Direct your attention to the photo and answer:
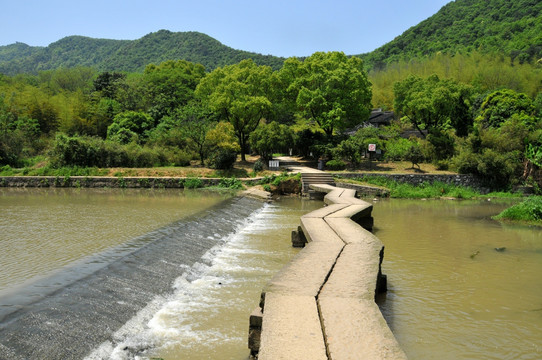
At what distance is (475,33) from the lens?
247 ft

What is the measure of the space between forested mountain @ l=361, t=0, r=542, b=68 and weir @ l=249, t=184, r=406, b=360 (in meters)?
59.3

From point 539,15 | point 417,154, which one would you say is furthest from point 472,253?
point 539,15

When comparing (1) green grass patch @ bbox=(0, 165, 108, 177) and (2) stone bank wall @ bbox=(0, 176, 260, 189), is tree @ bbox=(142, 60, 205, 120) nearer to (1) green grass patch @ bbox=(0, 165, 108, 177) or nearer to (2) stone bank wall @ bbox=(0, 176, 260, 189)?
(1) green grass patch @ bbox=(0, 165, 108, 177)

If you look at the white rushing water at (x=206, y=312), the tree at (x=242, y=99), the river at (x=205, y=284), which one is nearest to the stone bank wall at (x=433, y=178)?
the tree at (x=242, y=99)

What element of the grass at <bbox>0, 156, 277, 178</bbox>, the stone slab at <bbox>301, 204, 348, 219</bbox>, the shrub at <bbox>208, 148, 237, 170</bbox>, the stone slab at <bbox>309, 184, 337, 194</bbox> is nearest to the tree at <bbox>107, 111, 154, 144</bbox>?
the grass at <bbox>0, 156, 277, 178</bbox>

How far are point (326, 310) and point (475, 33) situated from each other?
84.9m

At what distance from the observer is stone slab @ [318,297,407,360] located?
345 centimetres

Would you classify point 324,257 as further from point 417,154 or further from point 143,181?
point 417,154

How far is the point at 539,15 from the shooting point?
71.4 m

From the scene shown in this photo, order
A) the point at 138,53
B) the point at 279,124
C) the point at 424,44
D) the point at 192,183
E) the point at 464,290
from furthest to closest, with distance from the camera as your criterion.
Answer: the point at 138,53
the point at 424,44
the point at 279,124
the point at 192,183
the point at 464,290

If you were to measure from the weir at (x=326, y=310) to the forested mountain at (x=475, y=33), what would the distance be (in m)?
59.3

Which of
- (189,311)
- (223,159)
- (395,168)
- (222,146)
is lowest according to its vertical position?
(189,311)

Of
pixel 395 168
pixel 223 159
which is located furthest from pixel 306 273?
pixel 395 168

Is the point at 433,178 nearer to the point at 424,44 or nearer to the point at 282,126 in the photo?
the point at 282,126
